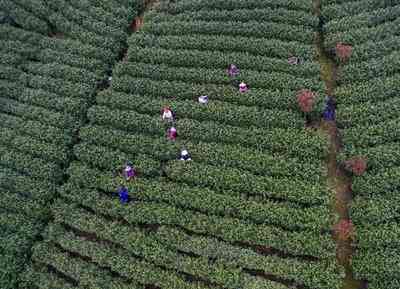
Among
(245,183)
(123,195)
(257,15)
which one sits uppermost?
(257,15)

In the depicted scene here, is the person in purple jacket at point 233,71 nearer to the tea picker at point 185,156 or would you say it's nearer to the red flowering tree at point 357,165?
the tea picker at point 185,156

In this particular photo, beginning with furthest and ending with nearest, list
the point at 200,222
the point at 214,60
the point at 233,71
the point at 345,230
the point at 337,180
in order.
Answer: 1. the point at 214,60
2. the point at 233,71
3. the point at 337,180
4. the point at 200,222
5. the point at 345,230

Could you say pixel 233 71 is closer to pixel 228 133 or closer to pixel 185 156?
pixel 228 133

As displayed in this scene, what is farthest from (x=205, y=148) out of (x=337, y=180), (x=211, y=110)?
(x=337, y=180)

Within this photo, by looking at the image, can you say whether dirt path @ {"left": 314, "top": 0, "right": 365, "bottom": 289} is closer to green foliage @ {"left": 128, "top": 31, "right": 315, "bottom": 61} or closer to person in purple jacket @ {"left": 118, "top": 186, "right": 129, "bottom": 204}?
green foliage @ {"left": 128, "top": 31, "right": 315, "bottom": 61}

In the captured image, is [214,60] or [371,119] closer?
[371,119]

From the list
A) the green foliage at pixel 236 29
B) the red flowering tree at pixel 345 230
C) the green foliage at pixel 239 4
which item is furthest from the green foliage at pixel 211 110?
the green foliage at pixel 239 4
